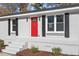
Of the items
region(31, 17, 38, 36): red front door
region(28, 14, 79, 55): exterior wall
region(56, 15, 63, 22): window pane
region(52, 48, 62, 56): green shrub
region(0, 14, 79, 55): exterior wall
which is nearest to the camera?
region(52, 48, 62, 56): green shrub

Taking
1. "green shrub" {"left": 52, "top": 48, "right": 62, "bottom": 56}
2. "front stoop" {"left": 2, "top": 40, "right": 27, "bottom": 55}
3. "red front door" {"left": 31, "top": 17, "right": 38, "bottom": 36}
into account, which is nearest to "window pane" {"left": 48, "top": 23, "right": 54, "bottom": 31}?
"red front door" {"left": 31, "top": 17, "right": 38, "bottom": 36}

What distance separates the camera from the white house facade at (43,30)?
1553 centimetres

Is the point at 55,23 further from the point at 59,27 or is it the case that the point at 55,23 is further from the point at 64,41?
the point at 64,41

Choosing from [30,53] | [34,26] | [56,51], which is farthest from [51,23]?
[30,53]

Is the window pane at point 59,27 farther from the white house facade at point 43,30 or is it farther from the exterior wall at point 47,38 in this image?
the exterior wall at point 47,38

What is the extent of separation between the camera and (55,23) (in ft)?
55.6

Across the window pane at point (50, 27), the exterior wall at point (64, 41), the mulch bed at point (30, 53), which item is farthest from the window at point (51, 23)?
the mulch bed at point (30, 53)

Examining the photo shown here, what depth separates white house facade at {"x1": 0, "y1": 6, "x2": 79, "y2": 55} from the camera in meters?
15.5

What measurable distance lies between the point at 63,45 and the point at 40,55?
1.66 meters

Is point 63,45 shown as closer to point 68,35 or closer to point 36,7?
point 68,35

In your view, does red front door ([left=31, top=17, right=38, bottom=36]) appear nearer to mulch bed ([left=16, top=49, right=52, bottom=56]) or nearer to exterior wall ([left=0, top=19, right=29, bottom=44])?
exterior wall ([left=0, top=19, right=29, bottom=44])

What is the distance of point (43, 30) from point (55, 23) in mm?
1085

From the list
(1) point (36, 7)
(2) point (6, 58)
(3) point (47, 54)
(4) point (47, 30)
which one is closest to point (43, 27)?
(4) point (47, 30)

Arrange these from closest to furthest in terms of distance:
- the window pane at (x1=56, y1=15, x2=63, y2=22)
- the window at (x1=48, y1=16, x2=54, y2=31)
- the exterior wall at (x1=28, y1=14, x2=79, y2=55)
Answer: the exterior wall at (x1=28, y1=14, x2=79, y2=55) → the window pane at (x1=56, y1=15, x2=63, y2=22) → the window at (x1=48, y1=16, x2=54, y2=31)
